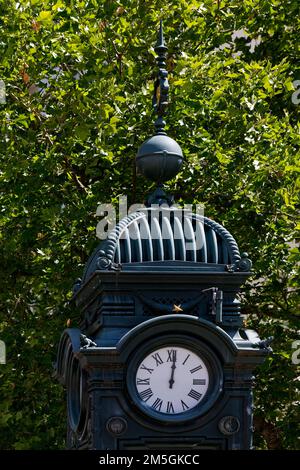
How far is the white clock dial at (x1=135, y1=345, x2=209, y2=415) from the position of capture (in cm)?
728

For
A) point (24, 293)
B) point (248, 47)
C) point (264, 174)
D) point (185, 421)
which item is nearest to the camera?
point (185, 421)

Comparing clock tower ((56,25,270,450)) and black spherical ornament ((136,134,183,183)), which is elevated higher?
black spherical ornament ((136,134,183,183))

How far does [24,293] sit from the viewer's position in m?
17.0

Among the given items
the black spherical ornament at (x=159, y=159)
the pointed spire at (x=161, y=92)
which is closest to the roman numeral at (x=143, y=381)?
the black spherical ornament at (x=159, y=159)

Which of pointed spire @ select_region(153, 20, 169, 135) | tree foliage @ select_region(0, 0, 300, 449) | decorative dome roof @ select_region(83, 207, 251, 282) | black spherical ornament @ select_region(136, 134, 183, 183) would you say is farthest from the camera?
tree foliage @ select_region(0, 0, 300, 449)

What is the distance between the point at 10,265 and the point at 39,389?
5.58ft

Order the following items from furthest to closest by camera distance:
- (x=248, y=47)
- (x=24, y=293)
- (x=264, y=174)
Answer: (x=248, y=47)
(x=24, y=293)
(x=264, y=174)

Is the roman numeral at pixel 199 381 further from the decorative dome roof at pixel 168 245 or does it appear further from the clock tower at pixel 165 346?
the decorative dome roof at pixel 168 245

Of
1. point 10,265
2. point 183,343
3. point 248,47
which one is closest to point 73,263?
point 10,265

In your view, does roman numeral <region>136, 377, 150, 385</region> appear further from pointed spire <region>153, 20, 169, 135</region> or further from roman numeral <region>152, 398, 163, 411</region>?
pointed spire <region>153, 20, 169, 135</region>

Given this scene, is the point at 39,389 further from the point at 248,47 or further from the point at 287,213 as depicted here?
the point at 248,47

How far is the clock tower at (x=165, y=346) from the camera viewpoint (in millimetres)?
7203

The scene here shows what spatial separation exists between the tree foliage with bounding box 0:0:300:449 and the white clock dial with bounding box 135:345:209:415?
816 centimetres

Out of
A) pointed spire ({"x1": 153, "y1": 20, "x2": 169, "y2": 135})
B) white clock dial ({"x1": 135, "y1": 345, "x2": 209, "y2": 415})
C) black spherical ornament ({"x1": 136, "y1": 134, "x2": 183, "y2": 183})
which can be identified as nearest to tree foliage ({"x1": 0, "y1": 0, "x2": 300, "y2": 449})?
pointed spire ({"x1": 153, "y1": 20, "x2": 169, "y2": 135})
